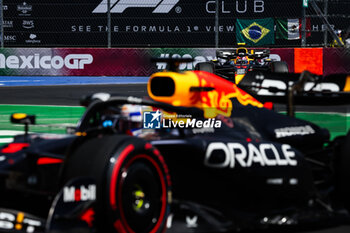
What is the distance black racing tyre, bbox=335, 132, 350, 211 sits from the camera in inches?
201

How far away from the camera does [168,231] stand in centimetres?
441

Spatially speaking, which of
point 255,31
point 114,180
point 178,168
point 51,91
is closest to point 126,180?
point 114,180

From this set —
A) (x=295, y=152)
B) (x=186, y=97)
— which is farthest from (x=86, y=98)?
(x=295, y=152)

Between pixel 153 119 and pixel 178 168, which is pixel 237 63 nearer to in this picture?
pixel 153 119

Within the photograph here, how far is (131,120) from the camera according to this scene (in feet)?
15.8

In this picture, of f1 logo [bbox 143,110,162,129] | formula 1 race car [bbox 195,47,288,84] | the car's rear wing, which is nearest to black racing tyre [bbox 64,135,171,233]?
f1 logo [bbox 143,110,162,129]

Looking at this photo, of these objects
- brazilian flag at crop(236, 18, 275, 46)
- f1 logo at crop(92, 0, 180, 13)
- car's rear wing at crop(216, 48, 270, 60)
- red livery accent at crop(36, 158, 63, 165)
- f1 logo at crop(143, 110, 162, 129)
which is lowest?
red livery accent at crop(36, 158, 63, 165)

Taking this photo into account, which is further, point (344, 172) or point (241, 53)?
point (241, 53)

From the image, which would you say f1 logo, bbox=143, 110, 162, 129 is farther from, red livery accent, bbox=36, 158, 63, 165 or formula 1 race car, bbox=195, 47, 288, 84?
formula 1 race car, bbox=195, 47, 288, 84

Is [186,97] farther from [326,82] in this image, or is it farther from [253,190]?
[326,82]

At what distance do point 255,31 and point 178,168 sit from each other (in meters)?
22.4

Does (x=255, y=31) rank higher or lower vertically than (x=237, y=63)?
higher

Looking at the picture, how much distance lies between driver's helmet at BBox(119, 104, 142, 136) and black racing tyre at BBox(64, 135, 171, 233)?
57 cm

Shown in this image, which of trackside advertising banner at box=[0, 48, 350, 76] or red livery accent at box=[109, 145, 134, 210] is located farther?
trackside advertising banner at box=[0, 48, 350, 76]
